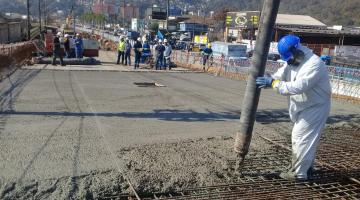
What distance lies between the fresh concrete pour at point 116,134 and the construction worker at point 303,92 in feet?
3.76

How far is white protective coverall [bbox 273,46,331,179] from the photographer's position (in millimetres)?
4820

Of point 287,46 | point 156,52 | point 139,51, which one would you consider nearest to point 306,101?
point 287,46

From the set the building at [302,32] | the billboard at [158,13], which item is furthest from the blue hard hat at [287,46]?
the billboard at [158,13]

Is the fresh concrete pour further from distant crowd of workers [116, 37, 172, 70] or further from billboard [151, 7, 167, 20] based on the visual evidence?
billboard [151, 7, 167, 20]

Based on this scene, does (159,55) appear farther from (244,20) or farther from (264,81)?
(244,20)

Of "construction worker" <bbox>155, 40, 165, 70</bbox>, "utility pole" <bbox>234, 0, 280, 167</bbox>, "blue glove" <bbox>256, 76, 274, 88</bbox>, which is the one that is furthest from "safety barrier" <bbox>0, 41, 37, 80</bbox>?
"blue glove" <bbox>256, 76, 274, 88</bbox>

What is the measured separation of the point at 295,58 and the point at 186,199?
89.7 inches

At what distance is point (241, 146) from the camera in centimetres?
546

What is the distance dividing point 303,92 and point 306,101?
227 millimetres

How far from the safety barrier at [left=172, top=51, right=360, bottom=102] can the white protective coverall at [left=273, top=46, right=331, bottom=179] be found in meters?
10.3

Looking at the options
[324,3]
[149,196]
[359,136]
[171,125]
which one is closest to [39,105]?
[171,125]

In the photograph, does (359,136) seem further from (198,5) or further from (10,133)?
(198,5)

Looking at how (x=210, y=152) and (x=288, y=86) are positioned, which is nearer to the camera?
(x=288, y=86)

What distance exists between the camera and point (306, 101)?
504cm
